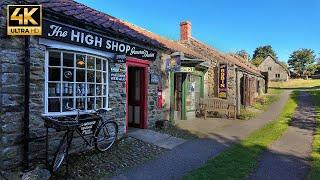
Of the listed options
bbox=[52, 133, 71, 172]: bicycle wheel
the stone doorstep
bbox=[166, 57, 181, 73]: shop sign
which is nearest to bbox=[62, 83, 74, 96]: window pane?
bbox=[52, 133, 71, 172]: bicycle wheel

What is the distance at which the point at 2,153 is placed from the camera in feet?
20.6

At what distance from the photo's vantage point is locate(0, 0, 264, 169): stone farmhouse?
652cm

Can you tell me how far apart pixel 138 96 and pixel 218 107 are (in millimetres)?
5724

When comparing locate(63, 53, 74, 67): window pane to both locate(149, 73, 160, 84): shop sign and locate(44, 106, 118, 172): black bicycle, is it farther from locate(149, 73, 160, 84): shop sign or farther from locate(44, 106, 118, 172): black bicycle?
locate(149, 73, 160, 84): shop sign

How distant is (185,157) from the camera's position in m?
8.24

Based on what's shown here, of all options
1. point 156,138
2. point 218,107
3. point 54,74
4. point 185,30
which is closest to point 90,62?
point 54,74

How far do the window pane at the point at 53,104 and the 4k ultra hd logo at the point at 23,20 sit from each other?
190 centimetres

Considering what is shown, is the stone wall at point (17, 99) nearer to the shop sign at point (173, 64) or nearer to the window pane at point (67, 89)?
the window pane at point (67, 89)

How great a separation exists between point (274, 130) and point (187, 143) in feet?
14.3

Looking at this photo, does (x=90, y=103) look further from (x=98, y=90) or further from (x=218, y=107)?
(x=218, y=107)

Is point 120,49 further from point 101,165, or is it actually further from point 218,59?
point 218,59

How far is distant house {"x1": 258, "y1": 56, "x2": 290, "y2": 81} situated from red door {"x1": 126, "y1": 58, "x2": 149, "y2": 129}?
58.6 meters

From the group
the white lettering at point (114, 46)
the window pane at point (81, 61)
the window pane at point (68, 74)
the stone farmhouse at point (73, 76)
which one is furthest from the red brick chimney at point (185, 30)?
the window pane at point (68, 74)

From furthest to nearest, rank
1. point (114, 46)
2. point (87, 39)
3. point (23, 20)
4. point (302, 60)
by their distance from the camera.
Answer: point (302, 60)
point (114, 46)
point (87, 39)
point (23, 20)
